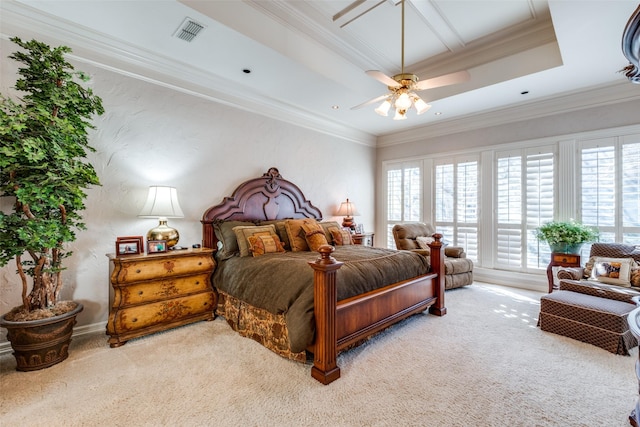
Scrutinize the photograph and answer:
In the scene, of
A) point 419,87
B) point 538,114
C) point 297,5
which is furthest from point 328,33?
point 538,114

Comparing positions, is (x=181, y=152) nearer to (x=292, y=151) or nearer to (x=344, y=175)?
(x=292, y=151)

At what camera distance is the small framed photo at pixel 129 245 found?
274 centimetres

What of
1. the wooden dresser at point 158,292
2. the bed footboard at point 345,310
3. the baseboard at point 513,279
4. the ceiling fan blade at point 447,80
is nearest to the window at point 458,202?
the baseboard at point 513,279

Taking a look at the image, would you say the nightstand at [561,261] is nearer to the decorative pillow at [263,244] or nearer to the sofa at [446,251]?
the sofa at [446,251]

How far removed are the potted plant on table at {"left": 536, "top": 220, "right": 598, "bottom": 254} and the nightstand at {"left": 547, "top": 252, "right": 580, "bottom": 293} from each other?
0.24 ft

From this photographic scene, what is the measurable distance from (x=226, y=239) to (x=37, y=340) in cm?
175

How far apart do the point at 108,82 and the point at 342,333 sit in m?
3.41

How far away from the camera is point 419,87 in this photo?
101 inches

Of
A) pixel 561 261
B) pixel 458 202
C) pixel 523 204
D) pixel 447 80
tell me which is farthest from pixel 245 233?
pixel 523 204

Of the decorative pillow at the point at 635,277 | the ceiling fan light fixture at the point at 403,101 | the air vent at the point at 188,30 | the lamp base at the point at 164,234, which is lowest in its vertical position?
the decorative pillow at the point at 635,277

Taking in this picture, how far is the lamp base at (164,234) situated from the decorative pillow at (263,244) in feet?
2.64

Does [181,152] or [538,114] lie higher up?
[538,114]

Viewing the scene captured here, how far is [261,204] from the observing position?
4.16 m

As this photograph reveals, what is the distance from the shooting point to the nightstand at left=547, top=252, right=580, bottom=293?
11.9 feet
